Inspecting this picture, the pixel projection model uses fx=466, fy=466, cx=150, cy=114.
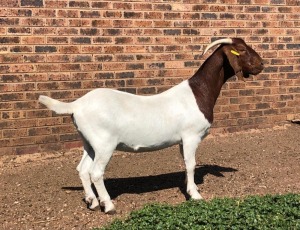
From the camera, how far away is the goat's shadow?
5900 mm

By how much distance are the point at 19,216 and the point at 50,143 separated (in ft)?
7.83

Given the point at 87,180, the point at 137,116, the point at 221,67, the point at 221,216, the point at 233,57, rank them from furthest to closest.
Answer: the point at 221,67
the point at 233,57
the point at 87,180
the point at 137,116
the point at 221,216

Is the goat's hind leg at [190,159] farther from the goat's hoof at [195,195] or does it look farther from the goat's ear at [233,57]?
the goat's ear at [233,57]

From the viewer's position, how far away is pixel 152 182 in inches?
244

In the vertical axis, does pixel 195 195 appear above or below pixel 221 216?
below

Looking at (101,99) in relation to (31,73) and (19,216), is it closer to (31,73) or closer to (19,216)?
(19,216)

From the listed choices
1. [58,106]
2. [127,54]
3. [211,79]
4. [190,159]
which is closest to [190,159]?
→ [190,159]

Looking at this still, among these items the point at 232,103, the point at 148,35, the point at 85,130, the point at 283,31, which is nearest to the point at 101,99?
the point at 85,130

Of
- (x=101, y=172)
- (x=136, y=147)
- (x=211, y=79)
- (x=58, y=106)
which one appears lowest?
(x=101, y=172)

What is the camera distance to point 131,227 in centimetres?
414

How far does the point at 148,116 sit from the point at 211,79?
98 cm

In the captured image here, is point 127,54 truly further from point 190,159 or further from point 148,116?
point 190,159

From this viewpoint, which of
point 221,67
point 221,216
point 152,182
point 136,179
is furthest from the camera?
point 136,179

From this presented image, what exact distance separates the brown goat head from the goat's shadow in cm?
163
